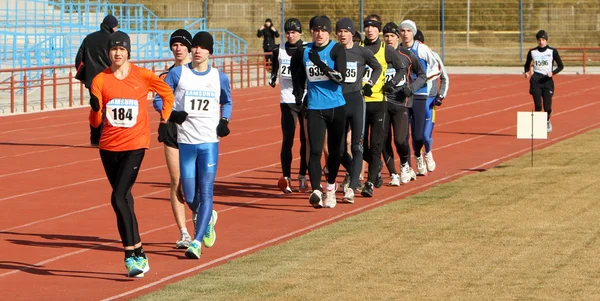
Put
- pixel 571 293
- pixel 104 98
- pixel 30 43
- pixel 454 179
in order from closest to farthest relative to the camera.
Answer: pixel 571 293 < pixel 104 98 < pixel 454 179 < pixel 30 43

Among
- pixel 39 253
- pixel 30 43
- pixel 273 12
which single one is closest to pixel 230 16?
pixel 273 12

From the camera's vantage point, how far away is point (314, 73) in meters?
14.4

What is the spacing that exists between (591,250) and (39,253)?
507 cm

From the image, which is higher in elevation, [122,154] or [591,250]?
[122,154]

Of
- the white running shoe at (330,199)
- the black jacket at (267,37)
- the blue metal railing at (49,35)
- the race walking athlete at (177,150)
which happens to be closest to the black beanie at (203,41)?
the race walking athlete at (177,150)

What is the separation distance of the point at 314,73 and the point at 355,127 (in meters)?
0.95

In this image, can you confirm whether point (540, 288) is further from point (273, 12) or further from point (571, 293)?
point (273, 12)

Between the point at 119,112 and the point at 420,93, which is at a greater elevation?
the point at 119,112

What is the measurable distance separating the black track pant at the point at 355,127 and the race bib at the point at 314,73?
0.53 meters

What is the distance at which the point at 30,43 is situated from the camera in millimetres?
43250

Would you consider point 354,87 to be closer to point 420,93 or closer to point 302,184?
point 302,184

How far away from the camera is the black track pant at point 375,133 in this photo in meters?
15.8

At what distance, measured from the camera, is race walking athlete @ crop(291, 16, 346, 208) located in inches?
565

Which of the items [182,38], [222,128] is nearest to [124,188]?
[222,128]
